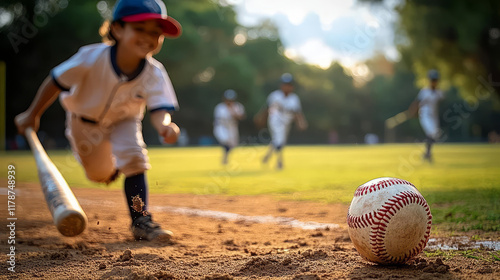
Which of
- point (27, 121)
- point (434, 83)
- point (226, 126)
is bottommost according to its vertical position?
point (27, 121)

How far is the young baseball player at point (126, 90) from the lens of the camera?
136 inches

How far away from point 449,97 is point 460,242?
4532 cm

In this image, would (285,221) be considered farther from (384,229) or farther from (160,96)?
(384,229)

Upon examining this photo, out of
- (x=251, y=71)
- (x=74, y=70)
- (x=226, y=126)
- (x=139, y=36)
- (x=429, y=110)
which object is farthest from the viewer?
(x=251, y=71)

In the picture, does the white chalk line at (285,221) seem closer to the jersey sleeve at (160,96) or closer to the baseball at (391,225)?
the baseball at (391,225)

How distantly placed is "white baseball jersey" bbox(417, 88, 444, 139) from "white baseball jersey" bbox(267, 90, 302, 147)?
3.43 m

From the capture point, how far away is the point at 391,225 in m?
2.40

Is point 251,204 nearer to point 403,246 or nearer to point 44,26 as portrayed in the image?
point 403,246

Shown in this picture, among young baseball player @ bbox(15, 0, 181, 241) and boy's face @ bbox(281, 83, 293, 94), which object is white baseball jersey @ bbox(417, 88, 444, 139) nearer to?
boy's face @ bbox(281, 83, 293, 94)

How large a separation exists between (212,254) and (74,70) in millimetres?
1851

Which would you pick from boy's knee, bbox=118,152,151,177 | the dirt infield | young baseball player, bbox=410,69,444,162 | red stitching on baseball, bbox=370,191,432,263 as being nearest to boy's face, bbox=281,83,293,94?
young baseball player, bbox=410,69,444,162

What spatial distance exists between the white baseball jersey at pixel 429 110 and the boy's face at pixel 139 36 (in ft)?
33.0

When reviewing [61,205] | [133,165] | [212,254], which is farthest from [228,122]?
[61,205]

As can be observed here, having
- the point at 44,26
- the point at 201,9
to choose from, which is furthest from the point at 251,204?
the point at 201,9
